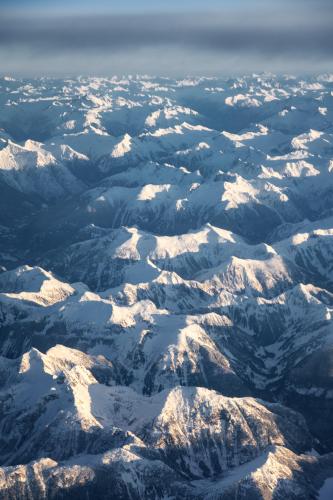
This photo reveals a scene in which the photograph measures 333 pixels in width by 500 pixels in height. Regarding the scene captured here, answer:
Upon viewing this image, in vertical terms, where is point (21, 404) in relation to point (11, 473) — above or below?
below

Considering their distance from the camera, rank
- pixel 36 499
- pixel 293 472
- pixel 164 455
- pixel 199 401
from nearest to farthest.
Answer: pixel 36 499 → pixel 293 472 → pixel 164 455 → pixel 199 401

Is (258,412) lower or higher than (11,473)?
lower

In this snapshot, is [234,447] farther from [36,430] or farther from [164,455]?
[36,430]

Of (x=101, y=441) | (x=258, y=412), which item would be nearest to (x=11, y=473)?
(x=101, y=441)

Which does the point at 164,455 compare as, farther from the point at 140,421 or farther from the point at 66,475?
the point at 66,475

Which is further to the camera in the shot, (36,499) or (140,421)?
(140,421)

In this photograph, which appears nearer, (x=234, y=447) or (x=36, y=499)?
(x=36, y=499)

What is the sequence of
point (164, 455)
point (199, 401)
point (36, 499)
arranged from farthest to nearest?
point (199, 401) < point (164, 455) < point (36, 499)

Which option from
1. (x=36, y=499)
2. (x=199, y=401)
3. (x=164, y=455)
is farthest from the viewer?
(x=199, y=401)

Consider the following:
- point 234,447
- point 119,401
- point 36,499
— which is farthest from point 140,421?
point 36,499
